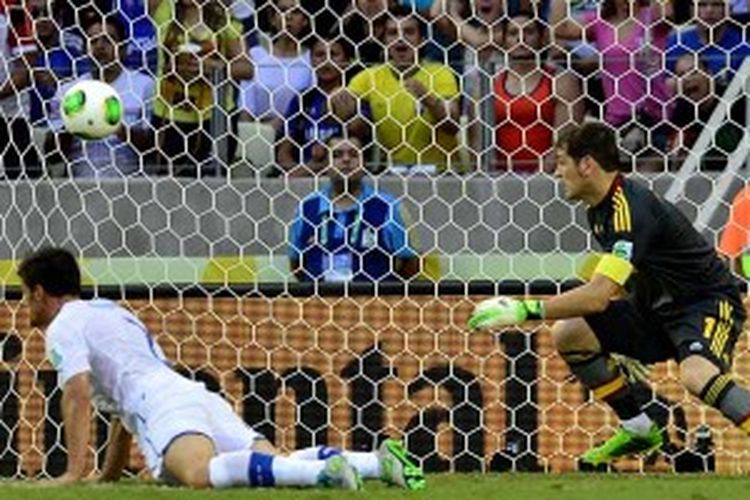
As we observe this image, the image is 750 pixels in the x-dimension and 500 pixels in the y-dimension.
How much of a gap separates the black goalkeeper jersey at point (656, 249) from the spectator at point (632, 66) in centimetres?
211

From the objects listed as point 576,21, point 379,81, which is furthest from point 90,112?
point 576,21

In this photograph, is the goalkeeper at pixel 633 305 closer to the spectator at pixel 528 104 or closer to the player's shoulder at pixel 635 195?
the player's shoulder at pixel 635 195

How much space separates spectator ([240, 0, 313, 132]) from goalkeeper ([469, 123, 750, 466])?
8.77 ft

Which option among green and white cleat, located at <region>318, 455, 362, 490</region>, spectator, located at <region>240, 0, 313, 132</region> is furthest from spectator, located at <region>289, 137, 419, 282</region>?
green and white cleat, located at <region>318, 455, 362, 490</region>

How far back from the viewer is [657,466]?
484 inches

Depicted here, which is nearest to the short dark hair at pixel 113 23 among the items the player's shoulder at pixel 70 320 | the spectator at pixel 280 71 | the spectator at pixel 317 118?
the spectator at pixel 280 71

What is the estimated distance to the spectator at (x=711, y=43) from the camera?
1282 cm

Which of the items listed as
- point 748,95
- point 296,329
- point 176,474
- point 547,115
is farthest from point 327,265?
point 176,474

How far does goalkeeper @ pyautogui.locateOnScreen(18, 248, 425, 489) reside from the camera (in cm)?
905

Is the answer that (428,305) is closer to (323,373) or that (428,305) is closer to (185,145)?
(323,373)

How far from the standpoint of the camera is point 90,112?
473 inches

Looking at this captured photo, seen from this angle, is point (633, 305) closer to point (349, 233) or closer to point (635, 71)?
point (349, 233)

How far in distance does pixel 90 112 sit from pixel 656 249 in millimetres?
2966

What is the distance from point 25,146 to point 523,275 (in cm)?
274
